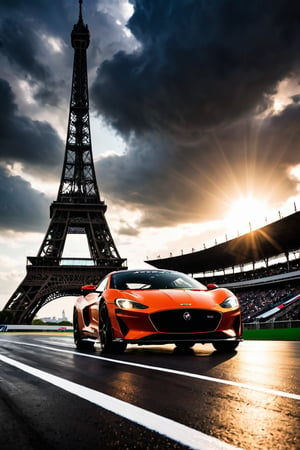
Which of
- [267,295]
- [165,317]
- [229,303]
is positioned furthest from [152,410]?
[267,295]

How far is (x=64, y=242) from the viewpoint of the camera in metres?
53.1

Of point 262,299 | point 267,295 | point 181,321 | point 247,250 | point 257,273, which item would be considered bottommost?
point 181,321

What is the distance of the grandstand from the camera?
3784 cm

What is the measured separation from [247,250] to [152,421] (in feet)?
169

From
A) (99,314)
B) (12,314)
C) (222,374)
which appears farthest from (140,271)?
(12,314)

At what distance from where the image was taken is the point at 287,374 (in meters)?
3.90

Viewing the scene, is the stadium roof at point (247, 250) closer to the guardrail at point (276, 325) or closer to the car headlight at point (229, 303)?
the guardrail at point (276, 325)

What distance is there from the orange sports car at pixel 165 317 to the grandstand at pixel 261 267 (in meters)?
27.0

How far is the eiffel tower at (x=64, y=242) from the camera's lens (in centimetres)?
4825

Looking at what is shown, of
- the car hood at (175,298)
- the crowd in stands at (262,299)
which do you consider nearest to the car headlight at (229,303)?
the car hood at (175,298)

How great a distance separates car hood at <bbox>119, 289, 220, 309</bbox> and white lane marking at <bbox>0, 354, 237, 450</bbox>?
122 inches

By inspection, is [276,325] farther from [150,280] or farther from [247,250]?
[247,250]

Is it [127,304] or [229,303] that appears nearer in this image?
[127,304]

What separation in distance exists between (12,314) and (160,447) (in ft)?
155
